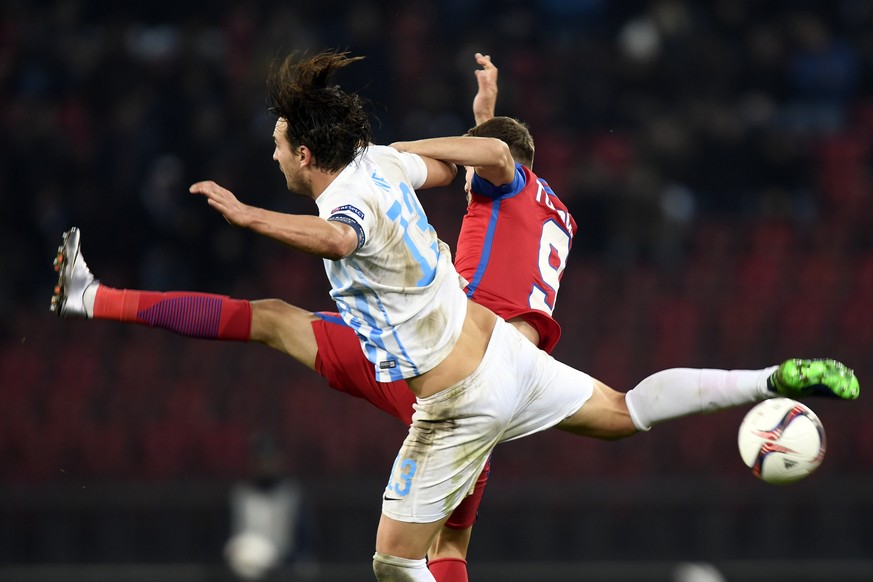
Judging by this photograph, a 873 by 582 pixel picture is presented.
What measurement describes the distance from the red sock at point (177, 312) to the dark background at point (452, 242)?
461cm

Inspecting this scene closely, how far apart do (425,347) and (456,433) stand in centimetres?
34

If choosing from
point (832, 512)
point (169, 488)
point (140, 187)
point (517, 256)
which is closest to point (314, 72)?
point (517, 256)

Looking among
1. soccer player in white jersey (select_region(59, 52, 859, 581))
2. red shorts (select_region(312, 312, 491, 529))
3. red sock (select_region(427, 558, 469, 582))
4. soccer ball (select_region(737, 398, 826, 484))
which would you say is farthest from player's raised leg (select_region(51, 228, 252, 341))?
soccer ball (select_region(737, 398, 826, 484))

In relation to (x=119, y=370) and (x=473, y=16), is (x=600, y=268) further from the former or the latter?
(x=119, y=370)

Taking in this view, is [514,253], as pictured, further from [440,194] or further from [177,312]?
[440,194]

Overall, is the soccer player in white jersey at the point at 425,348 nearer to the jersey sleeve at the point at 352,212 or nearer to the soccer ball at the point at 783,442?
the jersey sleeve at the point at 352,212

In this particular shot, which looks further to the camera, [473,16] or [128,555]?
[473,16]

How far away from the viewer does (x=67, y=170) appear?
12125 millimetres

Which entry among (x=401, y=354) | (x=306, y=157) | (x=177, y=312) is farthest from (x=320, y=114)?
(x=177, y=312)

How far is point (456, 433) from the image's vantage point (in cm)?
484

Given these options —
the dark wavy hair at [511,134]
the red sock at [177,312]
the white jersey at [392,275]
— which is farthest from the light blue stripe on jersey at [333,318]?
the dark wavy hair at [511,134]

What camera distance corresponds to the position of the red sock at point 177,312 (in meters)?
5.14

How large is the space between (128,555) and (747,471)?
486 centimetres

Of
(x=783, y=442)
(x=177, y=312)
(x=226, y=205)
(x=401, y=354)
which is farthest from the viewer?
(x=177, y=312)
